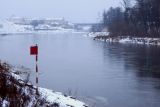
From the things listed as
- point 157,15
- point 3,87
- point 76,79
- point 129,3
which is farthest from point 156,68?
point 129,3

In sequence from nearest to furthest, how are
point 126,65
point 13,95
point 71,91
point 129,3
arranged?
point 13,95
point 71,91
point 126,65
point 129,3

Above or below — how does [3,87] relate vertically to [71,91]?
above

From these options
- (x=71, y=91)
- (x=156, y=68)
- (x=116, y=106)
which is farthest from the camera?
(x=156, y=68)

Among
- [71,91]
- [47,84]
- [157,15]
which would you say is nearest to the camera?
[71,91]

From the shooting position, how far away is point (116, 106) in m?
13.0

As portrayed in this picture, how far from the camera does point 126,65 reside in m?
26.6

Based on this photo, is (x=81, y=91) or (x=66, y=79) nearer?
(x=81, y=91)

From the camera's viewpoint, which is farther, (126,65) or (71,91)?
(126,65)

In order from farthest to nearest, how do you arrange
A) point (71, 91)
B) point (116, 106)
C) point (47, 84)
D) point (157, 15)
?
point (157, 15) < point (47, 84) < point (71, 91) < point (116, 106)

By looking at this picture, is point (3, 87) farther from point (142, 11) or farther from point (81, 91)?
point (142, 11)

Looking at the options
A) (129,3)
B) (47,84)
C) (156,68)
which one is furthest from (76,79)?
(129,3)

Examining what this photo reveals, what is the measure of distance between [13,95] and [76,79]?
1186cm

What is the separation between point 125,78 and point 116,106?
23.9ft

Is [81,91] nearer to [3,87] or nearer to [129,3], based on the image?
[3,87]
